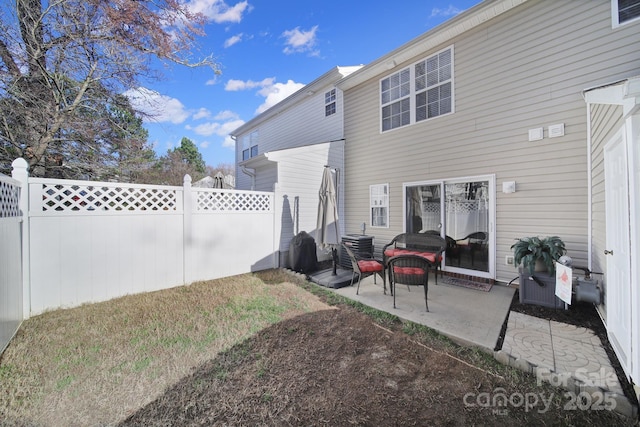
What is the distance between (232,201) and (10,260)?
3421 mm

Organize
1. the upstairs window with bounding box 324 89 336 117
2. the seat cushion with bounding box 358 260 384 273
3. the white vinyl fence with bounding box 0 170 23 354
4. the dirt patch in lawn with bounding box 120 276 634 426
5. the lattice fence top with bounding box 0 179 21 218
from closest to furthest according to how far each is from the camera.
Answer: the dirt patch in lawn with bounding box 120 276 634 426
the white vinyl fence with bounding box 0 170 23 354
the lattice fence top with bounding box 0 179 21 218
the seat cushion with bounding box 358 260 384 273
the upstairs window with bounding box 324 89 336 117

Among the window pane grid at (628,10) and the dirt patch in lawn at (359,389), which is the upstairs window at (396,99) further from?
the dirt patch in lawn at (359,389)

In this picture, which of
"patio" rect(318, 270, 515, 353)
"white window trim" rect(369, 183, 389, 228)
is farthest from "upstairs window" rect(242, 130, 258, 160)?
"patio" rect(318, 270, 515, 353)

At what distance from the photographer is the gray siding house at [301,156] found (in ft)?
22.3

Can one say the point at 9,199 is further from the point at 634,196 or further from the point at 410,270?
the point at 634,196

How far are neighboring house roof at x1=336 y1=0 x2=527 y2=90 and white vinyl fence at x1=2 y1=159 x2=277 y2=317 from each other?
474 centimetres

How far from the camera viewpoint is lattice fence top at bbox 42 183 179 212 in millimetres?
3885

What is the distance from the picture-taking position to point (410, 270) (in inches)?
154

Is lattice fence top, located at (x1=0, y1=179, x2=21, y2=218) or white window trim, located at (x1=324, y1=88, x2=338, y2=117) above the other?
white window trim, located at (x1=324, y1=88, x2=338, y2=117)

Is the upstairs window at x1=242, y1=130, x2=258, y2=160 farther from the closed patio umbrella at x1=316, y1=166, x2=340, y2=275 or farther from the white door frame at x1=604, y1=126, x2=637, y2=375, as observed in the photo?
the white door frame at x1=604, y1=126, x2=637, y2=375

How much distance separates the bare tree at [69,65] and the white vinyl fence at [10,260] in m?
3.26

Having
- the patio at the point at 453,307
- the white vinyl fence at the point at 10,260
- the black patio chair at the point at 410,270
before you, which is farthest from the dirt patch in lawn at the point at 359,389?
the white vinyl fence at the point at 10,260

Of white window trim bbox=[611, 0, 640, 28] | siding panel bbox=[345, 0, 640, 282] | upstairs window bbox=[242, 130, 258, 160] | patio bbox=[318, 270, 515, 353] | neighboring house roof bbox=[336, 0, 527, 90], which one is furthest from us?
upstairs window bbox=[242, 130, 258, 160]

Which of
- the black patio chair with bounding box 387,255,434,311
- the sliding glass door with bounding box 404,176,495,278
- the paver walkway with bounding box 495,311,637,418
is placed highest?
the sliding glass door with bounding box 404,176,495,278
